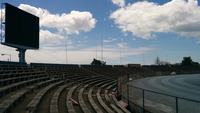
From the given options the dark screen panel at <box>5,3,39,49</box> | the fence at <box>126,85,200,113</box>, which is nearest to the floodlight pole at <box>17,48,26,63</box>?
the dark screen panel at <box>5,3,39,49</box>

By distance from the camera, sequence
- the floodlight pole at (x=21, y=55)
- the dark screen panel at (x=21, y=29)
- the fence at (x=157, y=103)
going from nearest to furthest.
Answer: the fence at (x=157, y=103), the dark screen panel at (x=21, y=29), the floodlight pole at (x=21, y=55)

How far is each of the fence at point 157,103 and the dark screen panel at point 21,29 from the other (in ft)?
74.4

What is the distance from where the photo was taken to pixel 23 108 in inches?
582

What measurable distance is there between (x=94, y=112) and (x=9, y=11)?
26349 millimetres

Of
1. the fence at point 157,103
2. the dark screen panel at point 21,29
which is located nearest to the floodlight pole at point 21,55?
the dark screen panel at point 21,29

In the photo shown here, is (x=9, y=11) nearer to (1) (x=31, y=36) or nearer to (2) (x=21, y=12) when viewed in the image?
(2) (x=21, y=12)

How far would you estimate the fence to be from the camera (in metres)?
12.7

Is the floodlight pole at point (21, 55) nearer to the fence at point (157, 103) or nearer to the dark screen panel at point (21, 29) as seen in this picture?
the dark screen panel at point (21, 29)

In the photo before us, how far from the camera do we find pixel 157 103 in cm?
1517

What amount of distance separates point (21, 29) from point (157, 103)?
3098 centimetres

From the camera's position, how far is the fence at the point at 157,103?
41.6 feet

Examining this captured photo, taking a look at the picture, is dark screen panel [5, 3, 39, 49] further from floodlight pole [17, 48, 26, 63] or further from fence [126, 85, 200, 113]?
fence [126, 85, 200, 113]

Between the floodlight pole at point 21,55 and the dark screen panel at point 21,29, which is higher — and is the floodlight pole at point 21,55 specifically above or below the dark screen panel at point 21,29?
below

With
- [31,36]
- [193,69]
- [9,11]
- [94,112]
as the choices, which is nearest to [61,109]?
[94,112]
